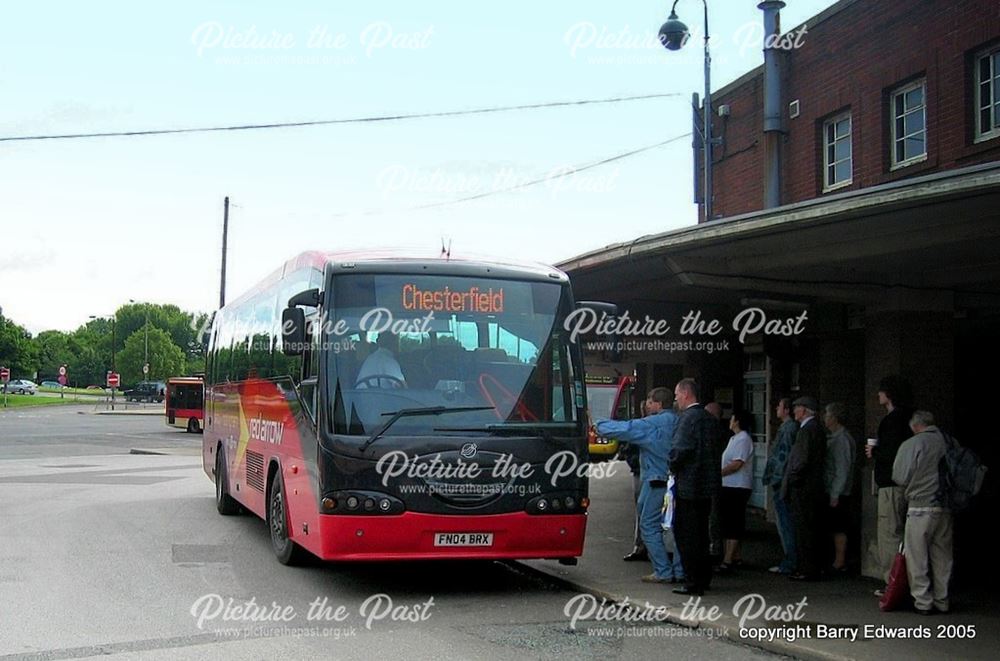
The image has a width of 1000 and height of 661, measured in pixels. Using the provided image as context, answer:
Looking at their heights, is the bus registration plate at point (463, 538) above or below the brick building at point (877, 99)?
below

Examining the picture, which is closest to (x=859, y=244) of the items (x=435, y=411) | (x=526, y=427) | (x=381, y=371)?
(x=526, y=427)

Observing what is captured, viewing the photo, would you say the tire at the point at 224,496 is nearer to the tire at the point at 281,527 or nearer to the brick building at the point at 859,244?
the tire at the point at 281,527

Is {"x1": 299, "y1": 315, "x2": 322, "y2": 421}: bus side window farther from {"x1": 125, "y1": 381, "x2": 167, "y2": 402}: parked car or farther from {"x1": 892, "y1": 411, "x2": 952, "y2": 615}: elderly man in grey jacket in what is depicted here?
{"x1": 125, "y1": 381, "x2": 167, "y2": 402}: parked car

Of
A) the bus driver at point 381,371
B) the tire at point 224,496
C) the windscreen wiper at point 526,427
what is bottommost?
the tire at point 224,496

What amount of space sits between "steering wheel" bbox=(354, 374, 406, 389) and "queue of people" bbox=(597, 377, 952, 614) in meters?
1.83

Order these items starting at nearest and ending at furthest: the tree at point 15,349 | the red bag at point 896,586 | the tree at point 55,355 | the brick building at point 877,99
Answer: the red bag at point 896,586 → the brick building at point 877,99 → the tree at point 15,349 → the tree at point 55,355

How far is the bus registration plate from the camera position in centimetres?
980

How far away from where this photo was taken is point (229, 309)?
59.1 ft

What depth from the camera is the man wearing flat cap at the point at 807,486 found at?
11117 mm

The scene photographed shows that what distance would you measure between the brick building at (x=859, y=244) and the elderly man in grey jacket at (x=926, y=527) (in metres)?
1.64

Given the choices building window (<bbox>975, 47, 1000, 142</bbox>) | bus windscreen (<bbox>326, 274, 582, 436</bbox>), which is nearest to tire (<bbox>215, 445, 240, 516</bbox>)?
bus windscreen (<bbox>326, 274, 582, 436</bbox>)

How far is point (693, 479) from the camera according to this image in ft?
33.0

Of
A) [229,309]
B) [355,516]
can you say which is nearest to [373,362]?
[355,516]

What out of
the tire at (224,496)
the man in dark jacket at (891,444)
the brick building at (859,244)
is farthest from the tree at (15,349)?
the man in dark jacket at (891,444)
